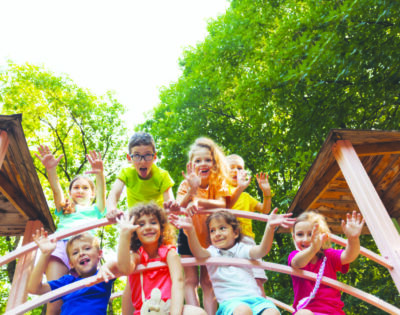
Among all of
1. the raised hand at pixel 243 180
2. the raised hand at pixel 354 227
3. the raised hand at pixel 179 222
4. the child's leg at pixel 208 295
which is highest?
the raised hand at pixel 243 180

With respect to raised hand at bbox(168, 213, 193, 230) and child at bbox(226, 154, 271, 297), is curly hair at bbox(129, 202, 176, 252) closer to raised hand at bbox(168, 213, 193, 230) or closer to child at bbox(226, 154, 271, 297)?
raised hand at bbox(168, 213, 193, 230)

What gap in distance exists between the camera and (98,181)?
12.8 feet

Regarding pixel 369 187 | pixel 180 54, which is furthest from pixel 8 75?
pixel 369 187

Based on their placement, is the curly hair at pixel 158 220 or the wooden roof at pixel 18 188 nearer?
the curly hair at pixel 158 220

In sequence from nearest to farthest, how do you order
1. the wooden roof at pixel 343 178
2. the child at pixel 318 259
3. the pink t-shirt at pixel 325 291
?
the child at pixel 318 259, the pink t-shirt at pixel 325 291, the wooden roof at pixel 343 178

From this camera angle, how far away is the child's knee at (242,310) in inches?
93.1

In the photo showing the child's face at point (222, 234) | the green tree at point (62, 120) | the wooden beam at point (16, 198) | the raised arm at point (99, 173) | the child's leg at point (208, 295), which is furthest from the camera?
the green tree at point (62, 120)

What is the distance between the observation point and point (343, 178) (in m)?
4.48

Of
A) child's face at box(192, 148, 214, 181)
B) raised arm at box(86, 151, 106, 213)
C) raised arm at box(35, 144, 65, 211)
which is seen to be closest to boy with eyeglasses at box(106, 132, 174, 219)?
raised arm at box(86, 151, 106, 213)

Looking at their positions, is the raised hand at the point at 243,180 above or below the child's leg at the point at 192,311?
above

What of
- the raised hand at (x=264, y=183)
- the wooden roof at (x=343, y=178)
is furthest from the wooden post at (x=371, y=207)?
the raised hand at (x=264, y=183)

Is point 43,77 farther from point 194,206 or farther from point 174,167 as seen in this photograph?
point 194,206

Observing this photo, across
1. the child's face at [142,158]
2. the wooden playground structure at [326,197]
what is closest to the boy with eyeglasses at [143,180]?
the child's face at [142,158]

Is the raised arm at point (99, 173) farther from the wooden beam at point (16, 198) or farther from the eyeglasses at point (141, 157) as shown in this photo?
the wooden beam at point (16, 198)
